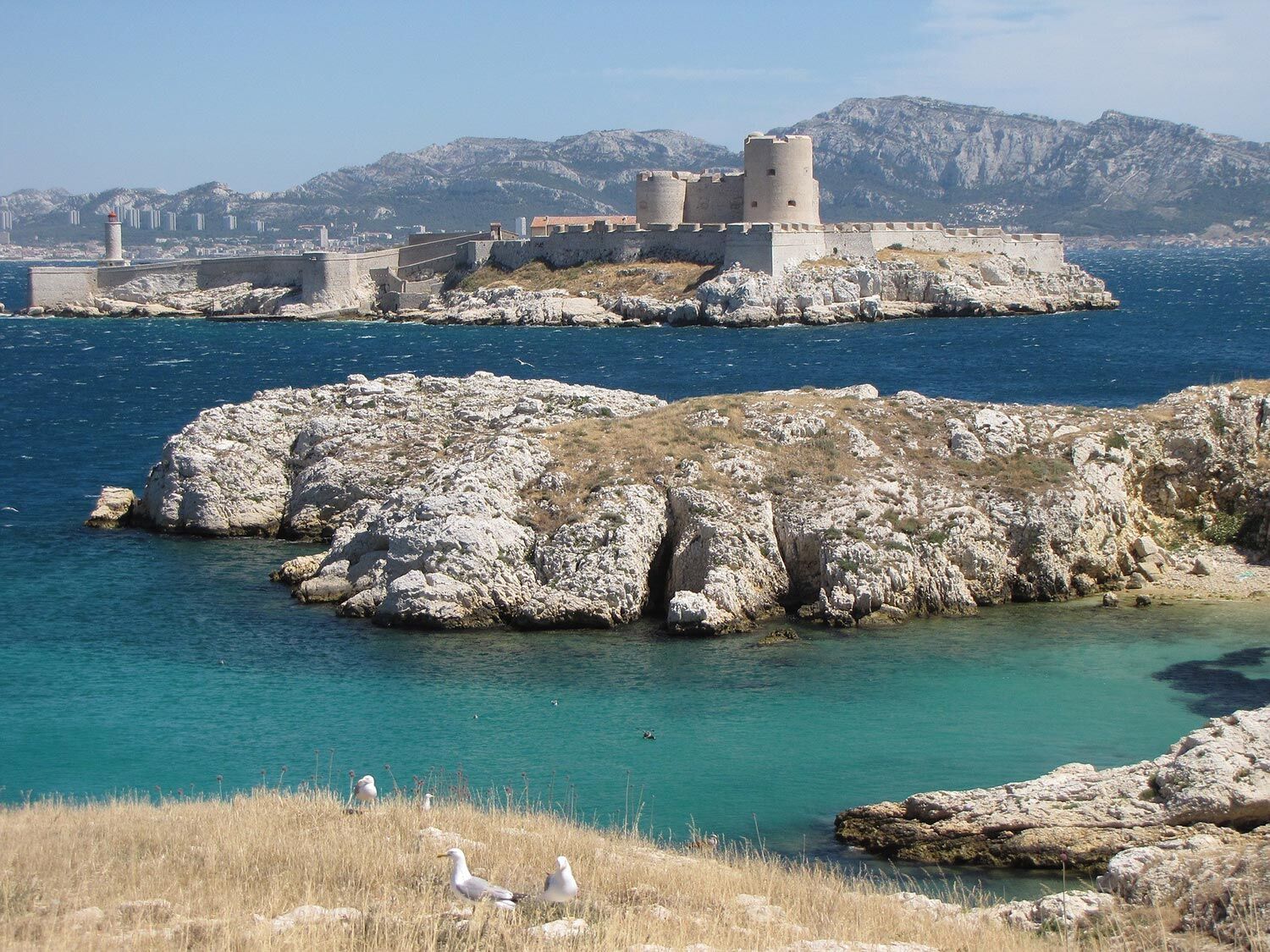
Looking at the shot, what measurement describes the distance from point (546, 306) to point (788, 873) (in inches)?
2994

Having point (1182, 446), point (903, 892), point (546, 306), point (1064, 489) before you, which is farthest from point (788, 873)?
point (546, 306)

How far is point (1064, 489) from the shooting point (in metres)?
24.2

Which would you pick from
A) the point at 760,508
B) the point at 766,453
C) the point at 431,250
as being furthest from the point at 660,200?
the point at 760,508

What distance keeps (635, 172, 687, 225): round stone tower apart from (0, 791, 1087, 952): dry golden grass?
84.2 meters

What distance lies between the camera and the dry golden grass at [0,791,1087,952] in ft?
29.1

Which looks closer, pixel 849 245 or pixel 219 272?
pixel 849 245

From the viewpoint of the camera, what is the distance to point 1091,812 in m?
13.6

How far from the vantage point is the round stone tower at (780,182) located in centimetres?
8881

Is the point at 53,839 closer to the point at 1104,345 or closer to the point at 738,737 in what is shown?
the point at 738,737

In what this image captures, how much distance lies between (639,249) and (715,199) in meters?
6.59

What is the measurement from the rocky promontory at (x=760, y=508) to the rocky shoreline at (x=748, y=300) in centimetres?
5446

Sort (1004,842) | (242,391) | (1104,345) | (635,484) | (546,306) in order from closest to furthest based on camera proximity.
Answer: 1. (1004,842)
2. (635,484)
3. (242,391)
4. (1104,345)
5. (546,306)

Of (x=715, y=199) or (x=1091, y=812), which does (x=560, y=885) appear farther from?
(x=715, y=199)

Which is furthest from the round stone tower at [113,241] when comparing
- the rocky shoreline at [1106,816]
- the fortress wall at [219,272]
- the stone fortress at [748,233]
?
the rocky shoreline at [1106,816]
